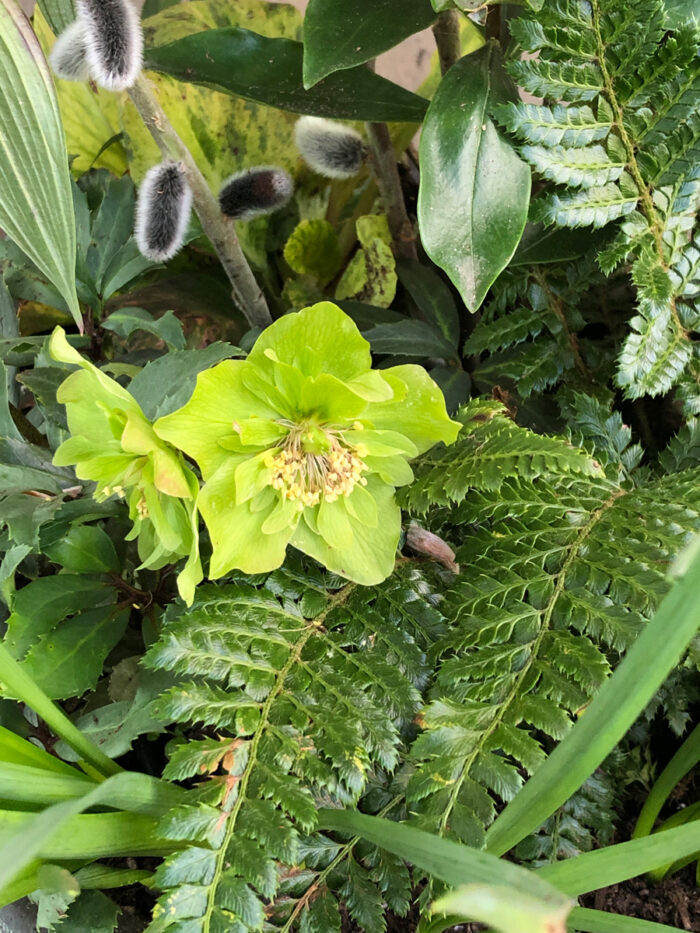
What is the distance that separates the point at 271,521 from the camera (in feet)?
1.33

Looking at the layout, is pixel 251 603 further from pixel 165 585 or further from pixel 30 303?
pixel 30 303

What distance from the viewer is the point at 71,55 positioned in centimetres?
43

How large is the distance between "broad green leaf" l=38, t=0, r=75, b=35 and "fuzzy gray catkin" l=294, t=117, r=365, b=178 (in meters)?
0.19

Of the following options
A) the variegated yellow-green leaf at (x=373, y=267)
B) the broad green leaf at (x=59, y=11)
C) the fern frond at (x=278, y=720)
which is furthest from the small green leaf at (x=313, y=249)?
the fern frond at (x=278, y=720)

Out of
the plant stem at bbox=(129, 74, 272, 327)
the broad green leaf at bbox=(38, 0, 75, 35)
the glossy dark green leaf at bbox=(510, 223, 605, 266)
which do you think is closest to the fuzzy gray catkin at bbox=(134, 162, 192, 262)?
the plant stem at bbox=(129, 74, 272, 327)

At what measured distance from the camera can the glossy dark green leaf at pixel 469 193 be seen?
1.46 feet

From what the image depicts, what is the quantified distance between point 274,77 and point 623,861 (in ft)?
1.75

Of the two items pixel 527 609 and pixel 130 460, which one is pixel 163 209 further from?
pixel 527 609

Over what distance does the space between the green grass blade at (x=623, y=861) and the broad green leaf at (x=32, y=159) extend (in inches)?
15.5

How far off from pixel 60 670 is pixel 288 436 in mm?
199

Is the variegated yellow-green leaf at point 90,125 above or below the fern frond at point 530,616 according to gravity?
above

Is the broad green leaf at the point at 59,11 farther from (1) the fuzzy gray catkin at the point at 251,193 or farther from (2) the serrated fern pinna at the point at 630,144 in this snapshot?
(2) the serrated fern pinna at the point at 630,144

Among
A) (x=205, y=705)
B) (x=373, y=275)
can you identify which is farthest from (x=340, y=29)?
(x=205, y=705)

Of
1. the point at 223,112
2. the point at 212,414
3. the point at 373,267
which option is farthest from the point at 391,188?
the point at 212,414
